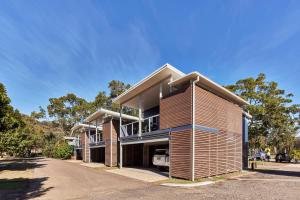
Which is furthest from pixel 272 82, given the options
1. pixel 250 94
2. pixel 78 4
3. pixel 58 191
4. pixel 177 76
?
pixel 58 191

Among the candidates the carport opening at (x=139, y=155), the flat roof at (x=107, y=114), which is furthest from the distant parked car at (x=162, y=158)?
the flat roof at (x=107, y=114)

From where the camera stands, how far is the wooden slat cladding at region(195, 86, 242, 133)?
12070 millimetres

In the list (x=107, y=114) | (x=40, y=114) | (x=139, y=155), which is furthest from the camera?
(x=40, y=114)

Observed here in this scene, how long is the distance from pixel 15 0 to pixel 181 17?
898 cm

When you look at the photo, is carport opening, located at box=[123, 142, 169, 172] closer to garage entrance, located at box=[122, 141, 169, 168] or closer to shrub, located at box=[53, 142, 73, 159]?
garage entrance, located at box=[122, 141, 169, 168]

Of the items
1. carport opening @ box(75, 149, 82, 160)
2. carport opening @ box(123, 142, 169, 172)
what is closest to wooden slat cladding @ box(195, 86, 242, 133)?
carport opening @ box(123, 142, 169, 172)

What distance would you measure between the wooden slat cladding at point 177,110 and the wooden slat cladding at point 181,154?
2.12 feet

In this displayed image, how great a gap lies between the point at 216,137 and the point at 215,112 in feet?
5.11

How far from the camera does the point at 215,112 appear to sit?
13664mm

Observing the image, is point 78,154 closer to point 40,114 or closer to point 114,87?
point 114,87

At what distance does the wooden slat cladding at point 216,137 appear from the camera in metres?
11.9

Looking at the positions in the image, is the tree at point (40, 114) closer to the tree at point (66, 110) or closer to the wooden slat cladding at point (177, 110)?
the tree at point (66, 110)

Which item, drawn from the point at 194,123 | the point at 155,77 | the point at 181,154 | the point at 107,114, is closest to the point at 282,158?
the point at 107,114

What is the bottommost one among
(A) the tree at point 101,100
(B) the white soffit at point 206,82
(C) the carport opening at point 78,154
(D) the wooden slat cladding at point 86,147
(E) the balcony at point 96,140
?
(C) the carport opening at point 78,154
